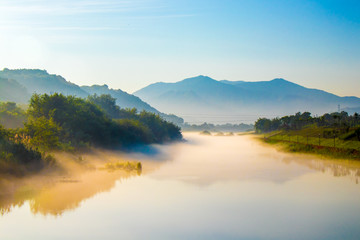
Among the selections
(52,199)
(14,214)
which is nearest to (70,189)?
(52,199)

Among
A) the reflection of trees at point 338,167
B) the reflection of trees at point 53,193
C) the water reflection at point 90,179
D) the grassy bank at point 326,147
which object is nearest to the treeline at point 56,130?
the water reflection at point 90,179

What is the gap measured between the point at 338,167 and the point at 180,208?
39.1m

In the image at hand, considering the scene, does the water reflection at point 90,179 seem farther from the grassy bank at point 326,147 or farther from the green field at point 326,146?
the green field at point 326,146

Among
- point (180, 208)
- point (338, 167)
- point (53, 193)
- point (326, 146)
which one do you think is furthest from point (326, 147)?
point (53, 193)

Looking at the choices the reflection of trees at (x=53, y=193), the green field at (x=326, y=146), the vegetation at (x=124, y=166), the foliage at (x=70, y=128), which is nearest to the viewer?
the reflection of trees at (x=53, y=193)

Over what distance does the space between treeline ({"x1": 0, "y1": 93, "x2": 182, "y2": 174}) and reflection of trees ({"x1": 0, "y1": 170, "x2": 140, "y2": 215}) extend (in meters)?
3.38

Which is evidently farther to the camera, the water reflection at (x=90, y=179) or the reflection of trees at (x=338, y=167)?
the reflection of trees at (x=338, y=167)

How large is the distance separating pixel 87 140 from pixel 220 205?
43.1 metres

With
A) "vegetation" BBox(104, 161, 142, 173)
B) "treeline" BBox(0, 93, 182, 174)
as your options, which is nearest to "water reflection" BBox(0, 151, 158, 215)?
"vegetation" BBox(104, 161, 142, 173)

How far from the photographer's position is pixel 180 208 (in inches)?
1217

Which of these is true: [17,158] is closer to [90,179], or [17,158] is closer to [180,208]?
[90,179]

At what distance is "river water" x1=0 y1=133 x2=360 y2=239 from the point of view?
2411 cm

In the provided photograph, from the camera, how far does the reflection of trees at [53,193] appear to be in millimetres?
29438

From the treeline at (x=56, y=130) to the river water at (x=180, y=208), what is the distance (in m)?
5.24
